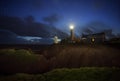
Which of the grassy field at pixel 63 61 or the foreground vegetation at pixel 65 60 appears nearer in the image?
the grassy field at pixel 63 61

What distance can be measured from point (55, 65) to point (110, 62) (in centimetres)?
639

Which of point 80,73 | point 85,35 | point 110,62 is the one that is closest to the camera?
point 80,73

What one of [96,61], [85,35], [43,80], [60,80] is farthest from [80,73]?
[85,35]

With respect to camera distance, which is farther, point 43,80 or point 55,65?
point 55,65

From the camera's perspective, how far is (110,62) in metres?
20.8

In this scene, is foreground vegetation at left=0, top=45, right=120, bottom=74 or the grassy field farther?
foreground vegetation at left=0, top=45, right=120, bottom=74

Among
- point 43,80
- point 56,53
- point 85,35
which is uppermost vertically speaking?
point 85,35

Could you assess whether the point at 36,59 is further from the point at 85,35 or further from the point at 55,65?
the point at 85,35

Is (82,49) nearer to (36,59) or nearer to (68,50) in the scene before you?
(68,50)

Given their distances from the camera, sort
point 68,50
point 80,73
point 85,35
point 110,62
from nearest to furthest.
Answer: point 80,73, point 110,62, point 68,50, point 85,35

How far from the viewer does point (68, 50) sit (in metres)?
24.2

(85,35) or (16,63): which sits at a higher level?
(85,35)

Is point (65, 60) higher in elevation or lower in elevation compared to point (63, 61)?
higher

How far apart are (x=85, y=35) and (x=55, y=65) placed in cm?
1973
